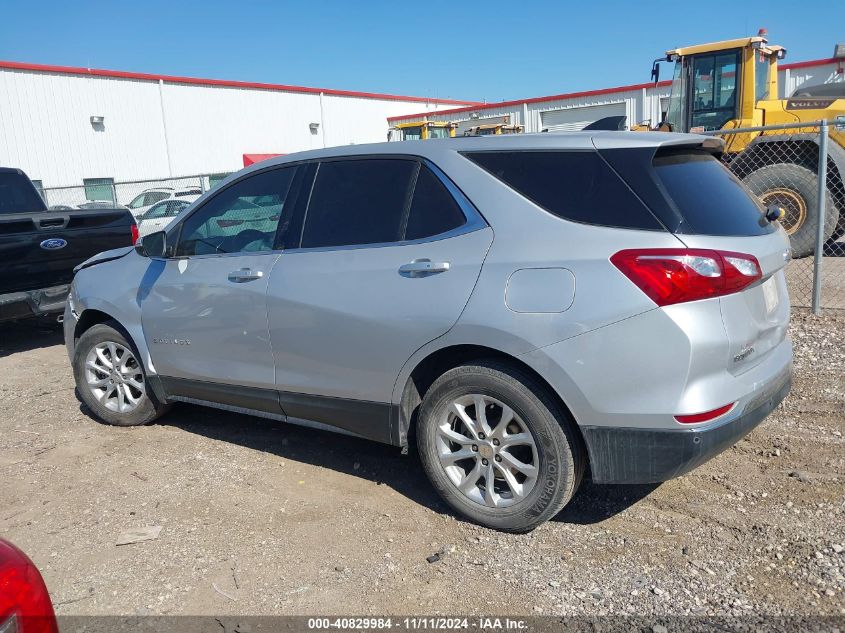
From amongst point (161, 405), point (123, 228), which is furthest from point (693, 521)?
point (123, 228)

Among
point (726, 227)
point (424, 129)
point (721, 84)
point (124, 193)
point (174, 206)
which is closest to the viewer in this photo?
point (726, 227)

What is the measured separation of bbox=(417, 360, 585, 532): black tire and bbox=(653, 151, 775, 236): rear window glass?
3.20 ft

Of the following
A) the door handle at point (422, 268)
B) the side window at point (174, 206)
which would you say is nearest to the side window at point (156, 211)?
the side window at point (174, 206)

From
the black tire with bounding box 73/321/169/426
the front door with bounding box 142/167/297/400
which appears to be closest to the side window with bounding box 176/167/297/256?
the front door with bounding box 142/167/297/400

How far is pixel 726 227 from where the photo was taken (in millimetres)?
3082

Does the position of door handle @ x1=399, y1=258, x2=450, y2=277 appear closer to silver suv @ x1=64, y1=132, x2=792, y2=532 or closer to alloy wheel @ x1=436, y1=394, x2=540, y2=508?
silver suv @ x1=64, y1=132, x2=792, y2=532

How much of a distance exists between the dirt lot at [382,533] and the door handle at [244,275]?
1170mm

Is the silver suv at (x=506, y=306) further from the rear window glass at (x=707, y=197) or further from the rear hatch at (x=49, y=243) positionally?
the rear hatch at (x=49, y=243)

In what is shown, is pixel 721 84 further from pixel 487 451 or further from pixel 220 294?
pixel 487 451

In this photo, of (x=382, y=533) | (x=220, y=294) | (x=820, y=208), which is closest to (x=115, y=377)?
(x=220, y=294)

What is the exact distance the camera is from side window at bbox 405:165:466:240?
3.45 m

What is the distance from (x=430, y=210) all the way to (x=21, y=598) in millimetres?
2424

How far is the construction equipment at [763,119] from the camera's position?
9555mm

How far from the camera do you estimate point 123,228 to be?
26.5 ft
